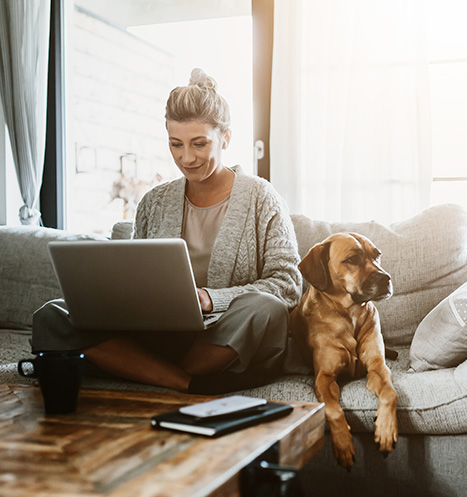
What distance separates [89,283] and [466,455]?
0.99 m

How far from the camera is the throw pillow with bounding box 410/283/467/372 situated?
162cm

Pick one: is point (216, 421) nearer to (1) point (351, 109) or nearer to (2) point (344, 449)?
(2) point (344, 449)

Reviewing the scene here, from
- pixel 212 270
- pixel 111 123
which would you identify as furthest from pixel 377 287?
pixel 111 123

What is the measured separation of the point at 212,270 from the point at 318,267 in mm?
345

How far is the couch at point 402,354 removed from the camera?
1448mm

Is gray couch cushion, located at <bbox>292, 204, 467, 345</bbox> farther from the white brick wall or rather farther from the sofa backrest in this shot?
the white brick wall

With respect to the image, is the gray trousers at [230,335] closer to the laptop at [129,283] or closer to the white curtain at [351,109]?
the laptop at [129,283]

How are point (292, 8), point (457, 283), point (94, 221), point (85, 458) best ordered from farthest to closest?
1. point (94, 221)
2. point (292, 8)
3. point (457, 283)
4. point (85, 458)

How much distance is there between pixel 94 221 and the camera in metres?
3.70

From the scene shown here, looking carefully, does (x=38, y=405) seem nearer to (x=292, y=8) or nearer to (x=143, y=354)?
(x=143, y=354)

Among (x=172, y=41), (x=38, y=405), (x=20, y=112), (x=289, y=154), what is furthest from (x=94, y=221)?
(x=38, y=405)

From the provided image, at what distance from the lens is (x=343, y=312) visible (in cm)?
169

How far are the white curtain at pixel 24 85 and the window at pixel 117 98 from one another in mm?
287

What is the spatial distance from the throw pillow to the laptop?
693 millimetres
